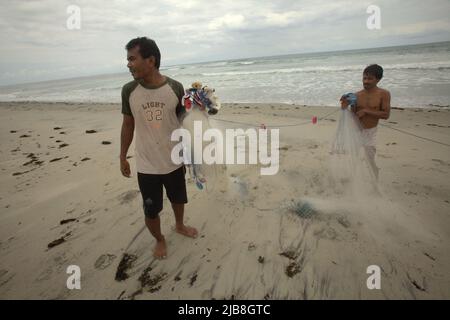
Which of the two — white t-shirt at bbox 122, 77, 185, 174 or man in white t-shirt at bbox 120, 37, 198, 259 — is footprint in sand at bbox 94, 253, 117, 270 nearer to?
man in white t-shirt at bbox 120, 37, 198, 259

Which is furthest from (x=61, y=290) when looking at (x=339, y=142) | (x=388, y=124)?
(x=388, y=124)

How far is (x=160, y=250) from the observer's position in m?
2.73

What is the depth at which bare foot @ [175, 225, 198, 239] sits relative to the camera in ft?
9.77

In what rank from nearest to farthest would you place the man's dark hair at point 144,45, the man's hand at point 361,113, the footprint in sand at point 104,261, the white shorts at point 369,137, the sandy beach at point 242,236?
the man's dark hair at point 144,45
the sandy beach at point 242,236
the footprint in sand at point 104,261
the man's hand at point 361,113
the white shorts at point 369,137

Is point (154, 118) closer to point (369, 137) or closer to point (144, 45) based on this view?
point (144, 45)

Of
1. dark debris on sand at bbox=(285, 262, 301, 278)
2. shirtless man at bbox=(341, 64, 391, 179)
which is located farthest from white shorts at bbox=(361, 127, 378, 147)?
dark debris on sand at bbox=(285, 262, 301, 278)

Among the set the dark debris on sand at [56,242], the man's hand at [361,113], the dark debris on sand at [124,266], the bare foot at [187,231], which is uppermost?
the man's hand at [361,113]

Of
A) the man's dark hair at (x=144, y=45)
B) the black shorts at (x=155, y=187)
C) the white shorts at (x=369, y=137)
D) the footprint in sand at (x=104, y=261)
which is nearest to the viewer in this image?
the man's dark hair at (x=144, y=45)

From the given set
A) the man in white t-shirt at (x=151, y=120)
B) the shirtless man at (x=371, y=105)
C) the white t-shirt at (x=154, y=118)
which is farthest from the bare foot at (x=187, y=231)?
the shirtless man at (x=371, y=105)

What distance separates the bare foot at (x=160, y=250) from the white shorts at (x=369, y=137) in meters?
2.86

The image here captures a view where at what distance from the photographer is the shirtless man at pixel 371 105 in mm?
3158

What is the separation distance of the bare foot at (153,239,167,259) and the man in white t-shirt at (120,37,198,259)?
5.9 inches

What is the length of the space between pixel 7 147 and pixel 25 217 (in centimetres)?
463

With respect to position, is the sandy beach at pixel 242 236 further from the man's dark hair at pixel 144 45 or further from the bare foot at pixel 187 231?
the man's dark hair at pixel 144 45
